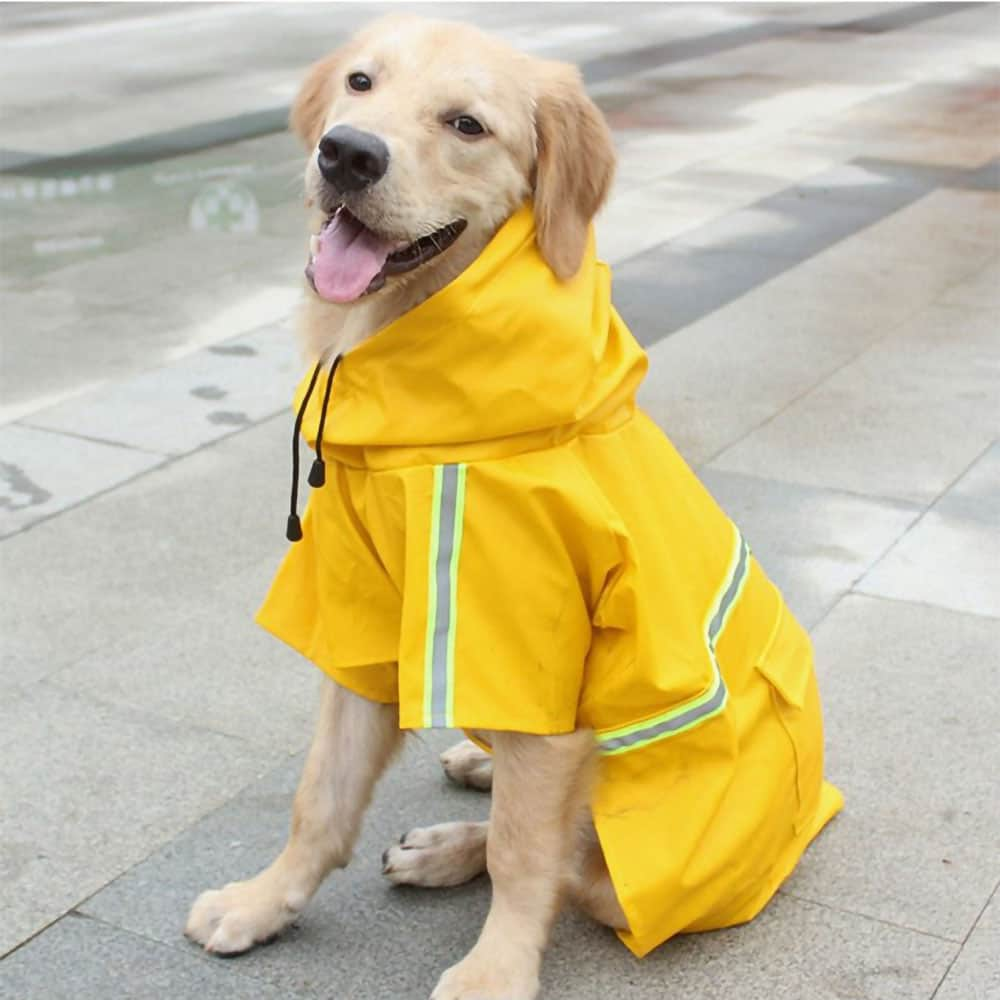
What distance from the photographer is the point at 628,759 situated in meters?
3.29

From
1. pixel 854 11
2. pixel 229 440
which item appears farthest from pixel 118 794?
pixel 854 11

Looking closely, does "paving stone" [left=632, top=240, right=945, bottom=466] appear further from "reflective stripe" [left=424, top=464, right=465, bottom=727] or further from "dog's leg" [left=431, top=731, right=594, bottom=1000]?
"reflective stripe" [left=424, top=464, right=465, bottom=727]

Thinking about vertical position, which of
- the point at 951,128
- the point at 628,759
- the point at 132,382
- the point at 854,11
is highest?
the point at 628,759

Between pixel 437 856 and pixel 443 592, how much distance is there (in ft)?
2.60

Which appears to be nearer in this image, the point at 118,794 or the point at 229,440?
the point at 118,794

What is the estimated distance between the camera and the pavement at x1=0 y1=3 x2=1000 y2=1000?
137 inches

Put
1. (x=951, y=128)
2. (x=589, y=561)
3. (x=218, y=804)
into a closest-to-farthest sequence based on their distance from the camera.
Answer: (x=589, y=561)
(x=218, y=804)
(x=951, y=128)

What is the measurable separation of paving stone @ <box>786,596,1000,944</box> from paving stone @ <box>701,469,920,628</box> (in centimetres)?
16

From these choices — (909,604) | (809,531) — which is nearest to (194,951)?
(909,604)

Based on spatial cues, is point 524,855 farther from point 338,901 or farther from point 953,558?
point 953,558

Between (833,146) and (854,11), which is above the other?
(833,146)

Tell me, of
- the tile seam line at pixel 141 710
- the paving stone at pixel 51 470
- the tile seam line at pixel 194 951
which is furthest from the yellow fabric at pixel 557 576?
the paving stone at pixel 51 470

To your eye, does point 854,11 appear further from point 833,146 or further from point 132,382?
point 132,382

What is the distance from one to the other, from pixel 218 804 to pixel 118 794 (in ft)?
0.77
